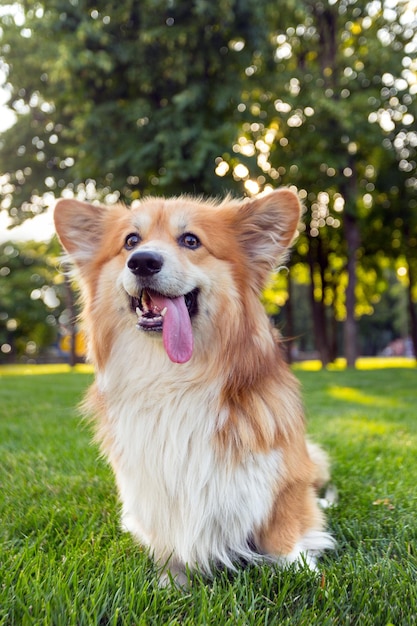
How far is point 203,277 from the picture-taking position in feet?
8.34

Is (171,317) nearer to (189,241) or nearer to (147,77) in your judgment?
(189,241)

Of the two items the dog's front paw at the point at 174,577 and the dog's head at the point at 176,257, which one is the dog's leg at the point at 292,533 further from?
the dog's head at the point at 176,257

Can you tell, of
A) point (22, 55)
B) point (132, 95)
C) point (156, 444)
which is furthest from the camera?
point (22, 55)

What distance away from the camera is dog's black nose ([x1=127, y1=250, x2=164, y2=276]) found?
2.37 m

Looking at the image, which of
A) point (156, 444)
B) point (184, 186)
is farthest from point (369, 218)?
point (156, 444)

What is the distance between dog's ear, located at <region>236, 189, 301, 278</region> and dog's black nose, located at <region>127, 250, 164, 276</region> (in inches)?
23.3

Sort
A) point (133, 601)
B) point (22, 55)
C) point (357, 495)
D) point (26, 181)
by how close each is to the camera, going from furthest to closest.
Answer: point (26, 181) → point (22, 55) → point (357, 495) → point (133, 601)

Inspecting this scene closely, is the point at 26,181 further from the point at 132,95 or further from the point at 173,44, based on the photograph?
the point at 173,44

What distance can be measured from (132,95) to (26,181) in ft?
16.8

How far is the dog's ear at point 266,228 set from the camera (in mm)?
2764

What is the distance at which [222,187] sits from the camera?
38.0 feet

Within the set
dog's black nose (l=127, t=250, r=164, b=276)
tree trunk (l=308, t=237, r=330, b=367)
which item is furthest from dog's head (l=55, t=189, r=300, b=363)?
tree trunk (l=308, t=237, r=330, b=367)

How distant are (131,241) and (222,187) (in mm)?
9231

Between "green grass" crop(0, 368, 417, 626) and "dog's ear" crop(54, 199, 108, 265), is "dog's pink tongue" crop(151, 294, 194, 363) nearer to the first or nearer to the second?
"dog's ear" crop(54, 199, 108, 265)
